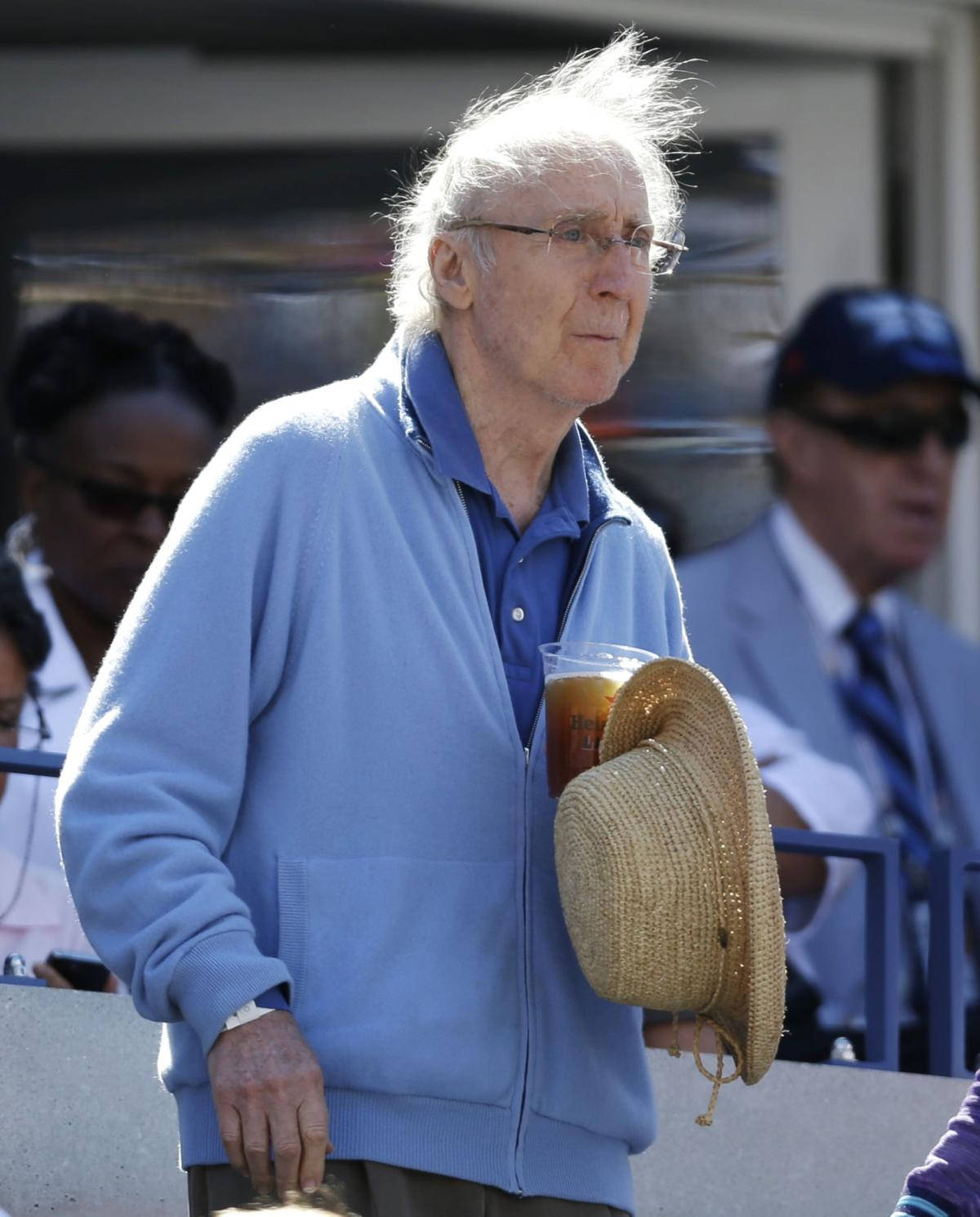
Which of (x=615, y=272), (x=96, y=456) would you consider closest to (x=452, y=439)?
(x=615, y=272)

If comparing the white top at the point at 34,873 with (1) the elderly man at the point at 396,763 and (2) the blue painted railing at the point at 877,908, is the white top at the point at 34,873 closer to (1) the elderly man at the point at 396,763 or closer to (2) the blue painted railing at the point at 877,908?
(2) the blue painted railing at the point at 877,908

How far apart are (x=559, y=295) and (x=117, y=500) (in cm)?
234

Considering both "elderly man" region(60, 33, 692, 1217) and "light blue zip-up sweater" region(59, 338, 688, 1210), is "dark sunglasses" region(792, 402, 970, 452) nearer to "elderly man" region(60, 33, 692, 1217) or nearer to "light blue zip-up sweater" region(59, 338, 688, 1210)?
"elderly man" region(60, 33, 692, 1217)

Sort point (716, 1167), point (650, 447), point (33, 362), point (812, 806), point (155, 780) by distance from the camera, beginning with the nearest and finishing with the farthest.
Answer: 1. point (155, 780)
2. point (716, 1167)
3. point (812, 806)
4. point (33, 362)
5. point (650, 447)

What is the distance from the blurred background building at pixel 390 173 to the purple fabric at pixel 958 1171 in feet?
10.6

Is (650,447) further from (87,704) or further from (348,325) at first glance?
(87,704)

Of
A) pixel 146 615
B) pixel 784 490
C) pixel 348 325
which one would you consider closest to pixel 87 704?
pixel 146 615

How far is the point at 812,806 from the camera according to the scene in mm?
4355

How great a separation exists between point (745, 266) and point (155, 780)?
3.56m

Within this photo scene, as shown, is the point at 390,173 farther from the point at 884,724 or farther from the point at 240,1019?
the point at 240,1019

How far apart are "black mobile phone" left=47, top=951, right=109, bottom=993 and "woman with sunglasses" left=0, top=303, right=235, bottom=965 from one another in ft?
2.79

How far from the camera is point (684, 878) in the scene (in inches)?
81.7

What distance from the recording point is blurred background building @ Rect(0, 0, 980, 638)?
4.95 meters

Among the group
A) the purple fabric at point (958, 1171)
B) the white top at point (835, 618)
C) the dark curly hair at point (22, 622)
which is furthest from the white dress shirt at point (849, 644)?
the purple fabric at point (958, 1171)
